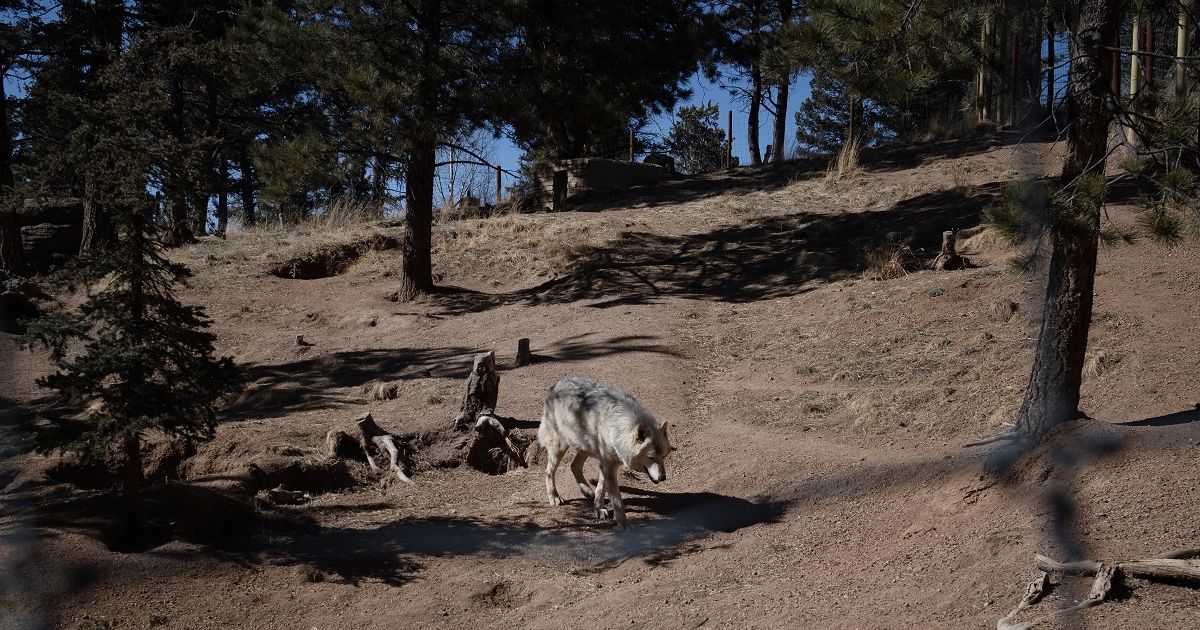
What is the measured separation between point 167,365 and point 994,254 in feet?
43.8

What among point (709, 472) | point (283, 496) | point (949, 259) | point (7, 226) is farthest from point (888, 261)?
point (7, 226)

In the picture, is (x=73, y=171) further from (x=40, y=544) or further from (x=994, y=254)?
(x=994, y=254)

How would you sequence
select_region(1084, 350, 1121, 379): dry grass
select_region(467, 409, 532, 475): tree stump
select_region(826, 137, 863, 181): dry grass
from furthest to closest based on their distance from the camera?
select_region(826, 137, 863, 181): dry grass → select_region(467, 409, 532, 475): tree stump → select_region(1084, 350, 1121, 379): dry grass

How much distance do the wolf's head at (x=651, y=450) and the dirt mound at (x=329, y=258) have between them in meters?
16.4

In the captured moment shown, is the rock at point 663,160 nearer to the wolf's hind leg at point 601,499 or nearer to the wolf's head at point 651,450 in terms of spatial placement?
the wolf's hind leg at point 601,499

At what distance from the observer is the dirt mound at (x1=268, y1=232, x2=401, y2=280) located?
2238 centimetres

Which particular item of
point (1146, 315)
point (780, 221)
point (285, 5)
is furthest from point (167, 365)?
point (285, 5)

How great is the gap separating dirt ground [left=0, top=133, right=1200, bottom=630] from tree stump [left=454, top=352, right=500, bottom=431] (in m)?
0.34

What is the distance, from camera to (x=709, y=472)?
380 inches

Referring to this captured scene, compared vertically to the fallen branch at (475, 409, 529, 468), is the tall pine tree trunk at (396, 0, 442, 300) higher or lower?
higher

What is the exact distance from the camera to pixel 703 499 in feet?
29.4

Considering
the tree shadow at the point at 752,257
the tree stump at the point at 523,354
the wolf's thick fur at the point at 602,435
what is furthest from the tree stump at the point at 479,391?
the tree shadow at the point at 752,257

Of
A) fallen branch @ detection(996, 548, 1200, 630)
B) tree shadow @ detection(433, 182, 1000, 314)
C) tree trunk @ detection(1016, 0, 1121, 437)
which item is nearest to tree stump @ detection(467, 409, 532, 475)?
tree trunk @ detection(1016, 0, 1121, 437)

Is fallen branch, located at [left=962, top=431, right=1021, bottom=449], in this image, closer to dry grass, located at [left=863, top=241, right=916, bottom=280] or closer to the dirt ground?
the dirt ground
